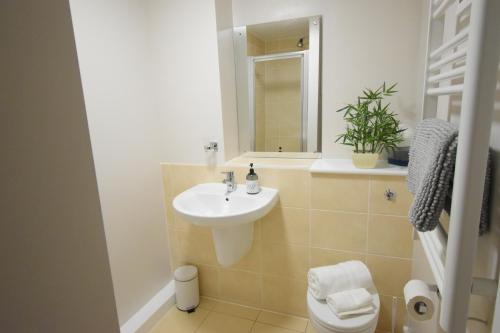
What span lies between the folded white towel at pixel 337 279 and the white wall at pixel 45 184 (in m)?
1.00

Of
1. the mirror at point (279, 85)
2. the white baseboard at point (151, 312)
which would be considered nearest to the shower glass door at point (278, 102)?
the mirror at point (279, 85)

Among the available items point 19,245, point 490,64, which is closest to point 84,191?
point 19,245

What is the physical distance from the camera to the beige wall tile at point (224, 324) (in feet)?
5.75

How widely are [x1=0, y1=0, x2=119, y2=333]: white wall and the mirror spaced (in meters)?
1.44

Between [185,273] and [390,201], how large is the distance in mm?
1359

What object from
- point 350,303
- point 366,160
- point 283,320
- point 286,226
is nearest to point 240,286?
point 283,320

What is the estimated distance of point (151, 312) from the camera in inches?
71.1

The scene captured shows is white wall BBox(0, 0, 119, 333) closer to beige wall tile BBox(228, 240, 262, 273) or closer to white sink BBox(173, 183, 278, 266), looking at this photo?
white sink BBox(173, 183, 278, 266)

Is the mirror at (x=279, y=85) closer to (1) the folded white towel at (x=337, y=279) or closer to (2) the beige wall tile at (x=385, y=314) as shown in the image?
(1) the folded white towel at (x=337, y=279)

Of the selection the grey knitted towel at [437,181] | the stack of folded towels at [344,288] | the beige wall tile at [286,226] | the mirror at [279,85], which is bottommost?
the stack of folded towels at [344,288]

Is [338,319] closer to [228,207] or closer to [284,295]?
[284,295]

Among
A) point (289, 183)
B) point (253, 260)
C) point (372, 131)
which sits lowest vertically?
point (253, 260)

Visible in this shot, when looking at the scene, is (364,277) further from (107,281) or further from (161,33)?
(161,33)

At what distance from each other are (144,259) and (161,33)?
144 cm
